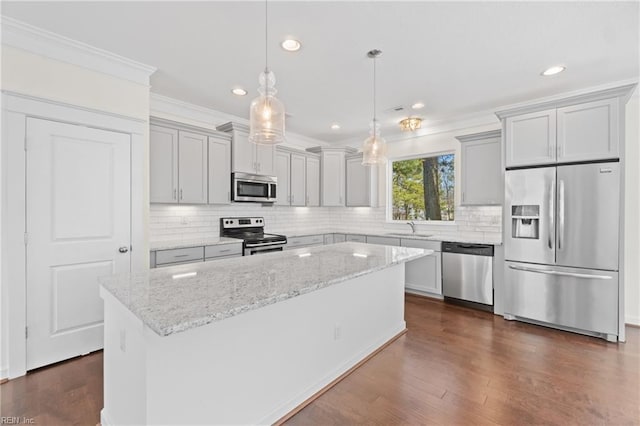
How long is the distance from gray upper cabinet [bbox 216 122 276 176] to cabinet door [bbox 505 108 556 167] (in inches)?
128

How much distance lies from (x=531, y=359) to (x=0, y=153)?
4.65 meters

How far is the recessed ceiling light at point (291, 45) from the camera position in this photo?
99.4 inches

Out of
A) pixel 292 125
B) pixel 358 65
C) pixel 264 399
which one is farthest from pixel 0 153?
pixel 292 125

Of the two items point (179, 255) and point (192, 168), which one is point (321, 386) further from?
point (192, 168)

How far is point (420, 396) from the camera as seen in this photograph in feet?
6.93

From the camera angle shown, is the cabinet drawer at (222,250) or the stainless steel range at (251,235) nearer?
the cabinet drawer at (222,250)

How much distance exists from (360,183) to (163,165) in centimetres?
335

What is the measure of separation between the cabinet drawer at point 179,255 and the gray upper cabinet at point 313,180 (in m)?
2.38

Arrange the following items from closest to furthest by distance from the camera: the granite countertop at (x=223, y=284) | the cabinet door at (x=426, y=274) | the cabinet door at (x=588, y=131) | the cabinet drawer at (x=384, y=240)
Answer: the granite countertop at (x=223, y=284)
the cabinet door at (x=588, y=131)
the cabinet door at (x=426, y=274)
the cabinet drawer at (x=384, y=240)

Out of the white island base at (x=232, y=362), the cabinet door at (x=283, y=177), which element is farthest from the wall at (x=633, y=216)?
the cabinet door at (x=283, y=177)

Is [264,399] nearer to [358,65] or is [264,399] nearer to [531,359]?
[531,359]

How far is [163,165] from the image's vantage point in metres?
3.55

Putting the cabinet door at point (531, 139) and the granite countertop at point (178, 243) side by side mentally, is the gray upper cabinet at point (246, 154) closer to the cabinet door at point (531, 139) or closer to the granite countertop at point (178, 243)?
the granite countertop at point (178, 243)

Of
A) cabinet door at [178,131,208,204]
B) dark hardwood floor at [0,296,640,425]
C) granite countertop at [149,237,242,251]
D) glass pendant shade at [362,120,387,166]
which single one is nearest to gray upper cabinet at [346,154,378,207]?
granite countertop at [149,237,242,251]
